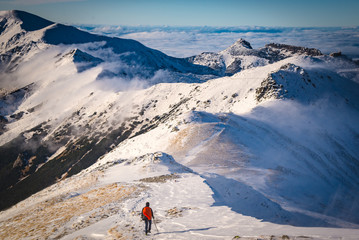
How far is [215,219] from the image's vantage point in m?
15.1

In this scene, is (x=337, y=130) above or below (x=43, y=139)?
above

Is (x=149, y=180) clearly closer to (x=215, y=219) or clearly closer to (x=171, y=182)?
(x=171, y=182)

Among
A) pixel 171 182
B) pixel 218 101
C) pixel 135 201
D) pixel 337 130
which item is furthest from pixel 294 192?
pixel 218 101

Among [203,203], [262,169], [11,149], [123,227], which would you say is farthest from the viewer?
[11,149]

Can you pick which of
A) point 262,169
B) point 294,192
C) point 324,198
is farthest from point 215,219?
point 324,198

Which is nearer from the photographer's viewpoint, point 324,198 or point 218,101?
point 324,198

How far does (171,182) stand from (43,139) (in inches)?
7146

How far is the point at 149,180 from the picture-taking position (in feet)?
84.1

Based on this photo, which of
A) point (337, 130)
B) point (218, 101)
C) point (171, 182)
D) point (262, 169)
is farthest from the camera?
point (218, 101)

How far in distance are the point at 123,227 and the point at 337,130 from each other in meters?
58.4

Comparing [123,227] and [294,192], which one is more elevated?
[123,227]

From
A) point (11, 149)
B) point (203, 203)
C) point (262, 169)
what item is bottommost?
point (11, 149)

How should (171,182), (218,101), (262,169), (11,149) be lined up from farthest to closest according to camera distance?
(11,149) → (218,101) → (262,169) → (171,182)

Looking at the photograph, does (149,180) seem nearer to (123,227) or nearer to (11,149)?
(123,227)
